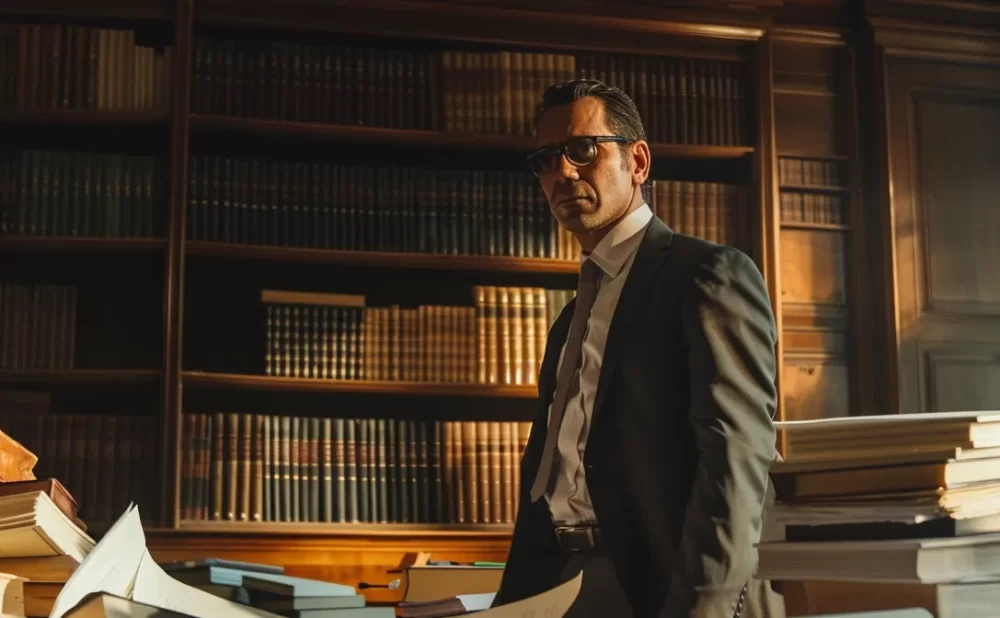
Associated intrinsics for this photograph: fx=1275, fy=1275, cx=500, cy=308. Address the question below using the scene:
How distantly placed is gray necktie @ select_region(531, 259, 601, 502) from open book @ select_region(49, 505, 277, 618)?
85 cm

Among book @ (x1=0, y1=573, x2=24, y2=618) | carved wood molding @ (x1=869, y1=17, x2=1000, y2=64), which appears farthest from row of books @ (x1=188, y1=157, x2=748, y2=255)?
book @ (x1=0, y1=573, x2=24, y2=618)

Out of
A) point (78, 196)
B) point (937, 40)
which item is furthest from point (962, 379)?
point (78, 196)

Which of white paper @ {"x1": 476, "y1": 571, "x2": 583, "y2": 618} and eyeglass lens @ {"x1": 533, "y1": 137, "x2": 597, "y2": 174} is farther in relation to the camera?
eyeglass lens @ {"x1": 533, "y1": 137, "x2": 597, "y2": 174}

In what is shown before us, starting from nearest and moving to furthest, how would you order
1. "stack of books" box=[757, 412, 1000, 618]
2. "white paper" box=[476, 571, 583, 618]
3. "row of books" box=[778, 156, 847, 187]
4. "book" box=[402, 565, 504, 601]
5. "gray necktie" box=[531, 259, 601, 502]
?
"white paper" box=[476, 571, 583, 618]
"stack of books" box=[757, 412, 1000, 618]
"gray necktie" box=[531, 259, 601, 502]
"book" box=[402, 565, 504, 601]
"row of books" box=[778, 156, 847, 187]

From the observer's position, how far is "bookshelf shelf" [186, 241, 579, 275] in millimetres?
3379

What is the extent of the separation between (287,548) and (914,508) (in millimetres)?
2504

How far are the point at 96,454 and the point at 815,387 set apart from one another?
203 cm

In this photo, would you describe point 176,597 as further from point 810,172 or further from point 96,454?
point 810,172

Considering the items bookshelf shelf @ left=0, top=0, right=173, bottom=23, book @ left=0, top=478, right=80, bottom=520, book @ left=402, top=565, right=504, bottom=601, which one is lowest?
book @ left=402, top=565, right=504, bottom=601

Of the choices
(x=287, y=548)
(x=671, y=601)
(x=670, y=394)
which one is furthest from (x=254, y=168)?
(x=671, y=601)

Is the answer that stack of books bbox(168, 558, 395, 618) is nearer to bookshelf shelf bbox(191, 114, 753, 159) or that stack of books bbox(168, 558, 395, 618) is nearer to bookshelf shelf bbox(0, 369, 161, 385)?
bookshelf shelf bbox(0, 369, 161, 385)

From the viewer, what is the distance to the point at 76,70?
340 cm

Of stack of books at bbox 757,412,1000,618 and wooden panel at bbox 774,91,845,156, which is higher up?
wooden panel at bbox 774,91,845,156

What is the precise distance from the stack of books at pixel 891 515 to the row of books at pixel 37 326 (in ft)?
8.66
